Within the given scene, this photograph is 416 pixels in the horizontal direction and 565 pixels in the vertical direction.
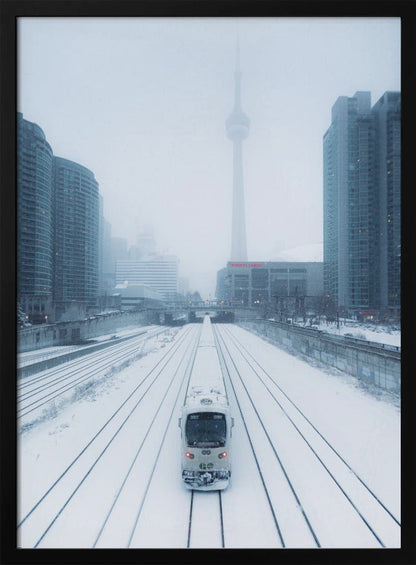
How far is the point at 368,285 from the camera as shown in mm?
22391

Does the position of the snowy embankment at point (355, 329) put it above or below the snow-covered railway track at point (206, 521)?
above

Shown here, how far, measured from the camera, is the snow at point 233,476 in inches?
140

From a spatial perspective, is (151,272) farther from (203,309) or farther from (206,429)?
(206,429)

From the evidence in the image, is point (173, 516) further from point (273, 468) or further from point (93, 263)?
point (93, 263)

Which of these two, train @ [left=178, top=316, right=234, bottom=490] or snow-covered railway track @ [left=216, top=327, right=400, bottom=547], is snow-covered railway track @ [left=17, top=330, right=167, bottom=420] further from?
snow-covered railway track @ [left=216, top=327, right=400, bottom=547]

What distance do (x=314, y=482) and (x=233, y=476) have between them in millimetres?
1416

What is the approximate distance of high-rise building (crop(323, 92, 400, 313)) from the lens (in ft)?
46.9

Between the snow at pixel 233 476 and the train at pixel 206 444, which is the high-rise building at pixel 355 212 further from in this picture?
the train at pixel 206 444

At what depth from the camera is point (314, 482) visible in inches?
184

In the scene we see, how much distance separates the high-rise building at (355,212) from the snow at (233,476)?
385 inches

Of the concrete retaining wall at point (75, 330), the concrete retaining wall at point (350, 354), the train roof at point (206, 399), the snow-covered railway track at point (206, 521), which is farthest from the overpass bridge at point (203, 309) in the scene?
the snow-covered railway track at point (206, 521)

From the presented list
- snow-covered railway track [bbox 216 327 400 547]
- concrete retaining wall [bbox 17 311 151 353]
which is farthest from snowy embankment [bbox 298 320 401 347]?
concrete retaining wall [bbox 17 311 151 353]
